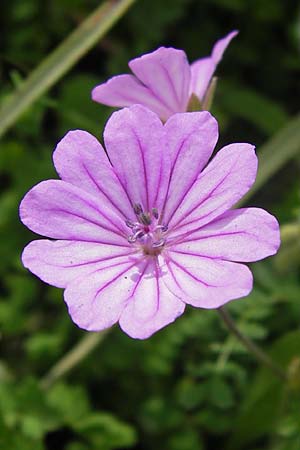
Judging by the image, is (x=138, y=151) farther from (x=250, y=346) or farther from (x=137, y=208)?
(x=250, y=346)

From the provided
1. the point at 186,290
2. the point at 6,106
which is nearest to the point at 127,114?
the point at 186,290

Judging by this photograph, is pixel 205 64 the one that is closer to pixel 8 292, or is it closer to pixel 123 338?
pixel 123 338

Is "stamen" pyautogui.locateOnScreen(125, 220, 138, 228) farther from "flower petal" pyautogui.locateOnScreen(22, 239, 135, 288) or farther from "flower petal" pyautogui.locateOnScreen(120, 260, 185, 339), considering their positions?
"flower petal" pyautogui.locateOnScreen(120, 260, 185, 339)

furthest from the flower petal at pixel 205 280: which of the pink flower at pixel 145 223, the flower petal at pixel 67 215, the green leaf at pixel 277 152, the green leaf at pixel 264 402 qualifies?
the green leaf at pixel 277 152

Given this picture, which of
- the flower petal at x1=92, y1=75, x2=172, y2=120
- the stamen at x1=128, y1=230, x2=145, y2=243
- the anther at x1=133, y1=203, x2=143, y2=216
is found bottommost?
the stamen at x1=128, y1=230, x2=145, y2=243

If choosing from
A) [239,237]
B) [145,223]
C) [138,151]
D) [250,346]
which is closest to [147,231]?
[145,223]

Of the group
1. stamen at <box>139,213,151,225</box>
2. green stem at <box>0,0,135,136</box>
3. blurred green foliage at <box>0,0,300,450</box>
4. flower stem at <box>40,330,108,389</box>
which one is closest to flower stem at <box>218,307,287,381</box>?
blurred green foliage at <box>0,0,300,450</box>

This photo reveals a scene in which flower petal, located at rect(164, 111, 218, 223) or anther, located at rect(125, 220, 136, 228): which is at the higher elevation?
flower petal, located at rect(164, 111, 218, 223)
